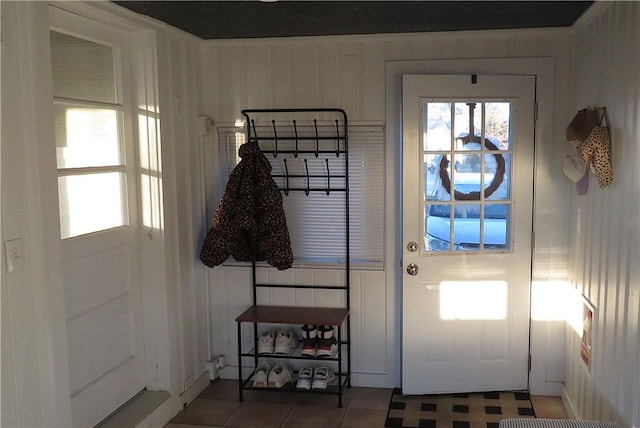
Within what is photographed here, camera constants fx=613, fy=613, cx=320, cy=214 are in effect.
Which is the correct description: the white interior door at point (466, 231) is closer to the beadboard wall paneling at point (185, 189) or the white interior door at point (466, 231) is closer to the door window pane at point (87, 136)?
the beadboard wall paneling at point (185, 189)

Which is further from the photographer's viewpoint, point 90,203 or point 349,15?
point 349,15

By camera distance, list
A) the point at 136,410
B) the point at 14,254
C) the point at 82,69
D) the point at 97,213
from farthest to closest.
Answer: the point at 136,410, the point at 97,213, the point at 82,69, the point at 14,254

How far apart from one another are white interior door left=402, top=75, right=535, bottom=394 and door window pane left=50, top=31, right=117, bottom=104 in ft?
5.47

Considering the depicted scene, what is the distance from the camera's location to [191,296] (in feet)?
12.6

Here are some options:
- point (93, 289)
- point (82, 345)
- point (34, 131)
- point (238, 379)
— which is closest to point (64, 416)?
point (82, 345)

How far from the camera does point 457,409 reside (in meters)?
3.62

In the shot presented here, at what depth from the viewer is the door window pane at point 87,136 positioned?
9.17 feet

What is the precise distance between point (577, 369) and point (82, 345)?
261cm

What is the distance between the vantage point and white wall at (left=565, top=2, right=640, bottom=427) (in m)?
2.47

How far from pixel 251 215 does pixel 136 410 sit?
4.11 feet

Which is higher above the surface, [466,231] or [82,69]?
[82,69]

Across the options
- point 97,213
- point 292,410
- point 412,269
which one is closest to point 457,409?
point 412,269

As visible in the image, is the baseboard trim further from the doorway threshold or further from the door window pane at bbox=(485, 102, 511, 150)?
the doorway threshold

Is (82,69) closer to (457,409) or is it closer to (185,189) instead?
(185,189)
